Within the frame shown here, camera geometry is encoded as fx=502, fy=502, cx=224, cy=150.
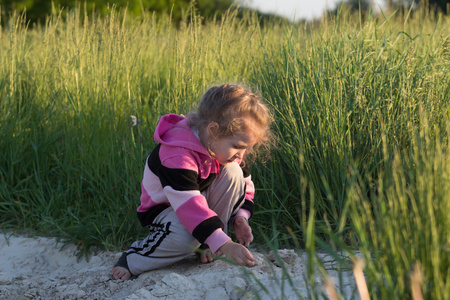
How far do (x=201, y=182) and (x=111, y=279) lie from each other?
65cm

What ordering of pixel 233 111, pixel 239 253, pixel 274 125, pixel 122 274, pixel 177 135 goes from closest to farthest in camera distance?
pixel 239 253 → pixel 233 111 → pixel 177 135 → pixel 122 274 → pixel 274 125

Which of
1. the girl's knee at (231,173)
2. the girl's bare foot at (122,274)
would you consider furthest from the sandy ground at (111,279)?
the girl's knee at (231,173)

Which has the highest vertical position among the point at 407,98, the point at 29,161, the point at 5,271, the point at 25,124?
the point at 407,98

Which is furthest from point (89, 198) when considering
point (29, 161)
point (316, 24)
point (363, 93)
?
point (316, 24)

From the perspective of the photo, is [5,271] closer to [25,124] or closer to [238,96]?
[25,124]

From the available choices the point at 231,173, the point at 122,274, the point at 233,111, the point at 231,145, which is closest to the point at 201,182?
the point at 231,173

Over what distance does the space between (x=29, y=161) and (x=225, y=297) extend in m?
2.05

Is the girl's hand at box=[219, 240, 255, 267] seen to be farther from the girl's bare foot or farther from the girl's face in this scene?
the girl's bare foot

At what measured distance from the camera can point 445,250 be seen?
1.26 m

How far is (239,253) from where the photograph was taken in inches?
81.4

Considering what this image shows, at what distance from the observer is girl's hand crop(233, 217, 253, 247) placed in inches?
95.7

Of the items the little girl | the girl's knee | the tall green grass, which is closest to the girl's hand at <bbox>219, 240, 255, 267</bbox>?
the little girl

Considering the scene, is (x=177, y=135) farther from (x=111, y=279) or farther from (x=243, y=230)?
(x=111, y=279)

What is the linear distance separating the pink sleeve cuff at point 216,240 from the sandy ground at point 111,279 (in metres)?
0.14
